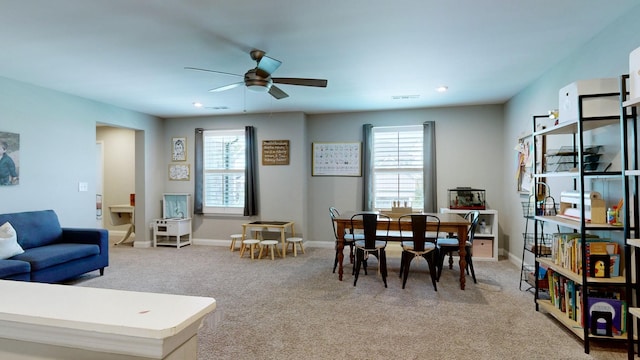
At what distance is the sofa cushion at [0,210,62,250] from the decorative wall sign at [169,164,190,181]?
2.36 m

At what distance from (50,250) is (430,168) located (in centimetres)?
521

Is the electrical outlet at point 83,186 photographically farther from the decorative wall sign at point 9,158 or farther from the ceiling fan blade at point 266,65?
the ceiling fan blade at point 266,65

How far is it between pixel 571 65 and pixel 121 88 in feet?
17.0

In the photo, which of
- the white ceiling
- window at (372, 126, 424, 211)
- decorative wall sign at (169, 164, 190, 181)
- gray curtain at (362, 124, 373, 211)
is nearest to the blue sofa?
the white ceiling

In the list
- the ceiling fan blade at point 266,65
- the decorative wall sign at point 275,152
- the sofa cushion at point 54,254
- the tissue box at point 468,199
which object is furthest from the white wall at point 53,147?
the tissue box at point 468,199

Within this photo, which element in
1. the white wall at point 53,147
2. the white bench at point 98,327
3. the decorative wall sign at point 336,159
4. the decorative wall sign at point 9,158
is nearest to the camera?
the white bench at point 98,327

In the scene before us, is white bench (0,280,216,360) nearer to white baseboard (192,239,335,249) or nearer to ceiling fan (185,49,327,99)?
ceiling fan (185,49,327,99)

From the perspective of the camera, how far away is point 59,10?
2.47 m

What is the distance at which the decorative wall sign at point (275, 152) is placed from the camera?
607 cm

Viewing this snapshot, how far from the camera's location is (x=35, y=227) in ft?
13.3

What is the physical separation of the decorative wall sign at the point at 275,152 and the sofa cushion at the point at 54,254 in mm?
2904

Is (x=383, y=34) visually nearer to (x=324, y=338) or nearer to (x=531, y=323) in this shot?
(x=324, y=338)

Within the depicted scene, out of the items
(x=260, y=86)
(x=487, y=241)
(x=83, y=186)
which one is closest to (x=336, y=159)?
(x=487, y=241)

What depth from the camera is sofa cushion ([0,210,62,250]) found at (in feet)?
12.7
